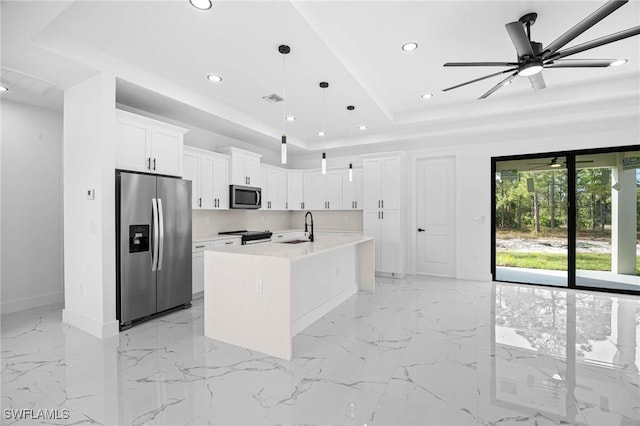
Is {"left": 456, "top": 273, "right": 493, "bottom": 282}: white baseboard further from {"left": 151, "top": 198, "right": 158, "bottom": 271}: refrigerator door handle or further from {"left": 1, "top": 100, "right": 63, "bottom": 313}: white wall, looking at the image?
{"left": 1, "top": 100, "right": 63, "bottom": 313}: white wall

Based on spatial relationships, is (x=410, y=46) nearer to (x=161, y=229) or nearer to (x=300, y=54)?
(x=300, y=54)

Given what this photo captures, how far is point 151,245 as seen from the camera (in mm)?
3443

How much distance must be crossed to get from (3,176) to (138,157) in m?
1.93

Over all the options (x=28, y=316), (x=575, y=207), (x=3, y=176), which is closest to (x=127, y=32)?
(x=3, y=176)

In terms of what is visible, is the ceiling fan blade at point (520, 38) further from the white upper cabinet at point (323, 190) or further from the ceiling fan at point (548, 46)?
the white upper cabinet at point (323, 190)

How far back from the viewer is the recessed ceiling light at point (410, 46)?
3.09 m

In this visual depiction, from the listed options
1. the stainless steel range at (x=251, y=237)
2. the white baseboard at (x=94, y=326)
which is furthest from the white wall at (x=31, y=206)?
the stainless steel range at (x=251, y=237)

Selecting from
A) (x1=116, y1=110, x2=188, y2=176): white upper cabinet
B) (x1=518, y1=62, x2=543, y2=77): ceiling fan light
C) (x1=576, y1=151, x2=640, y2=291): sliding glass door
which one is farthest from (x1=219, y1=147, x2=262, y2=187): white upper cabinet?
(x1=576, y1=151, x2=640, y2=291): sliding glass door

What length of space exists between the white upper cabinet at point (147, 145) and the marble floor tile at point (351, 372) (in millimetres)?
1823

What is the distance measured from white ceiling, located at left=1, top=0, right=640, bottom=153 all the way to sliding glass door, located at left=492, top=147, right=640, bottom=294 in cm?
95

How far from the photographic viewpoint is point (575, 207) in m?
4.89

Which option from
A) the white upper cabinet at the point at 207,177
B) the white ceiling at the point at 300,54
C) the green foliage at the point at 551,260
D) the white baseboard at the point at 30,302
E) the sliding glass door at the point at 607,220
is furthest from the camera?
the green foliage at the point at 551,260

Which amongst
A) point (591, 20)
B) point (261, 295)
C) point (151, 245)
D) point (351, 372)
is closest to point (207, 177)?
point (151, 245)

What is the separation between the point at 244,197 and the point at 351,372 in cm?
373
